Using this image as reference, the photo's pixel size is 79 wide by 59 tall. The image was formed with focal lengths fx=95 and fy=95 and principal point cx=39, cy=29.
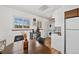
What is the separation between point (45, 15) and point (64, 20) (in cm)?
28

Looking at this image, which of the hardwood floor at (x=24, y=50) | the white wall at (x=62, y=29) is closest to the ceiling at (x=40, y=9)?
the white wall at (x=62, y=29)

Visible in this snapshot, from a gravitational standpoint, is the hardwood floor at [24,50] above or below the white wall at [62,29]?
below

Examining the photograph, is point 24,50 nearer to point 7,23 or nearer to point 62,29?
point 7,23

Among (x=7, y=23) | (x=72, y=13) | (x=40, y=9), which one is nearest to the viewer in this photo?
(x=7, y=23)

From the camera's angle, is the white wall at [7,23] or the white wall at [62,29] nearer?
the white wall at [7,23]

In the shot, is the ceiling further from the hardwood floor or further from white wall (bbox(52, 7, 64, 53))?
the hardwood floor

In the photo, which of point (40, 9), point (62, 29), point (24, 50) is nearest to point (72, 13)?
point (62, 29)

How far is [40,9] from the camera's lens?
122 centimetres

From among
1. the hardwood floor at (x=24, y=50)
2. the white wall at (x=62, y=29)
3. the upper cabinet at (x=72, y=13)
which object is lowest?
the hardwood floor at (x=24, y=50)

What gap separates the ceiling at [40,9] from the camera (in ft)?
3.81

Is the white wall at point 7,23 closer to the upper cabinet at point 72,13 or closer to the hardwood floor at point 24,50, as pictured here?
the hardwood floor at point 24,50

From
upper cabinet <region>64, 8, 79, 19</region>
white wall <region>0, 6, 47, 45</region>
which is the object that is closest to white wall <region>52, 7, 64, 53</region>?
upper cabinet <region>64, 8, 79, 19</region>

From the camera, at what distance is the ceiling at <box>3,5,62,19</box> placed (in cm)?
116
